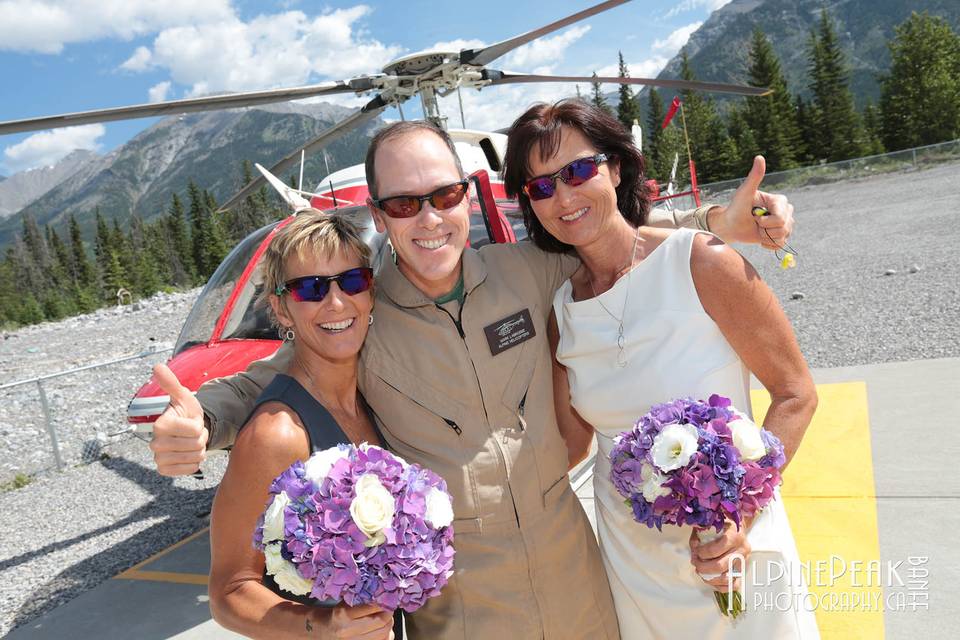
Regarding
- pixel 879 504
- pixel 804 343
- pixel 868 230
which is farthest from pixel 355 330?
pixel 868 230

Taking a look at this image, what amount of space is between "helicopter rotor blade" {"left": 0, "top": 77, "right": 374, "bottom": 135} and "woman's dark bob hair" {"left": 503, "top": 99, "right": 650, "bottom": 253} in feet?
13.0

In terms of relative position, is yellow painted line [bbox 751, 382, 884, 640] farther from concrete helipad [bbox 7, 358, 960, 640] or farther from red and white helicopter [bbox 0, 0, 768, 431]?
red and white helicopter [bbox 0, 0, 768, 431]

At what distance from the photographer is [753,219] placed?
2.29m

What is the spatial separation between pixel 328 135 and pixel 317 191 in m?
1.01

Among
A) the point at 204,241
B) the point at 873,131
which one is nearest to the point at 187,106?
the point at 873,131

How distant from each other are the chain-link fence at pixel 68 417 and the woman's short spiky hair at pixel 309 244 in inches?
295

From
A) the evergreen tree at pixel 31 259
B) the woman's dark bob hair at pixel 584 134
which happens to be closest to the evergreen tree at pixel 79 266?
the evergreen tree at pixel 31 259

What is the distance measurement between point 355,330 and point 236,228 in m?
95.2

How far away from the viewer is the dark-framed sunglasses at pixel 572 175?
2.17 m

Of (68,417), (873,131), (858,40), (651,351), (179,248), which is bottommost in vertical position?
(68,417)

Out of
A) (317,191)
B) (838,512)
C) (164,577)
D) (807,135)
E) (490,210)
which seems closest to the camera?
(838,512)

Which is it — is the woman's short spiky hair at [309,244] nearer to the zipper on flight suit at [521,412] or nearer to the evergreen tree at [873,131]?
the zipper on flight suit at [521,412]

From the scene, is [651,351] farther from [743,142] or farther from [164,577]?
[743,142]

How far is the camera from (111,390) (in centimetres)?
1161
